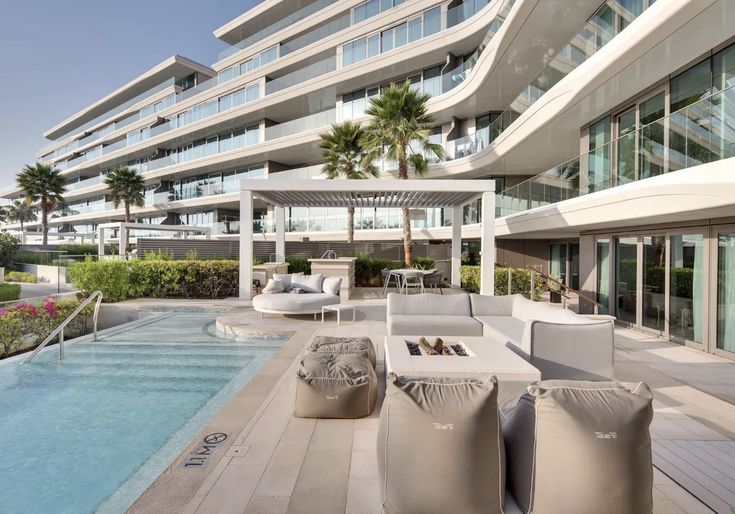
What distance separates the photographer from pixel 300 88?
2283 cm

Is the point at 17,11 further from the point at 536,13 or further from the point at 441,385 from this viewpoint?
the point at 441,385

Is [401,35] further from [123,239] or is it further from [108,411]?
[108,411]

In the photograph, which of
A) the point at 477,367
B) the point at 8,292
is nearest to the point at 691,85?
the point at 477,367

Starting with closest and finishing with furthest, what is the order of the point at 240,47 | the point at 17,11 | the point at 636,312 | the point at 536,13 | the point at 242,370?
the point at 242,370, the point at 636,312, the point at 536,13, the point at 17,11, the point at 240,47

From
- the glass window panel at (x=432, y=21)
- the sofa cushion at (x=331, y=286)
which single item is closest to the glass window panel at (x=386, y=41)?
the glass window panel at (x=432, y=21)

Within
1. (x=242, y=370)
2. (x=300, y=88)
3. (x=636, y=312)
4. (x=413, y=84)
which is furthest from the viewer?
(x=300, y=88)

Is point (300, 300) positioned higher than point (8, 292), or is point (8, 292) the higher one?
point (300, 300)

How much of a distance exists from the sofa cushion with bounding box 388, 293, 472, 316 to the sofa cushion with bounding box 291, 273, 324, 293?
11.2ft

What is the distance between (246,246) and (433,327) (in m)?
6.59

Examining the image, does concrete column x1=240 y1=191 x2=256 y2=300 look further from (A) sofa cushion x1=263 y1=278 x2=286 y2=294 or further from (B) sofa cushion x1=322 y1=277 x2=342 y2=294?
(B) sofa cushion x1=322 y1=277 x2=342 y2=294

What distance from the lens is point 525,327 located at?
447cm

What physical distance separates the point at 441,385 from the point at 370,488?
1004mm

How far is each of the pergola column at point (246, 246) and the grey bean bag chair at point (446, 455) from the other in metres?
9.14

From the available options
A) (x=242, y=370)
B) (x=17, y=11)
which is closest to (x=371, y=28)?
(x=17, y=11)
